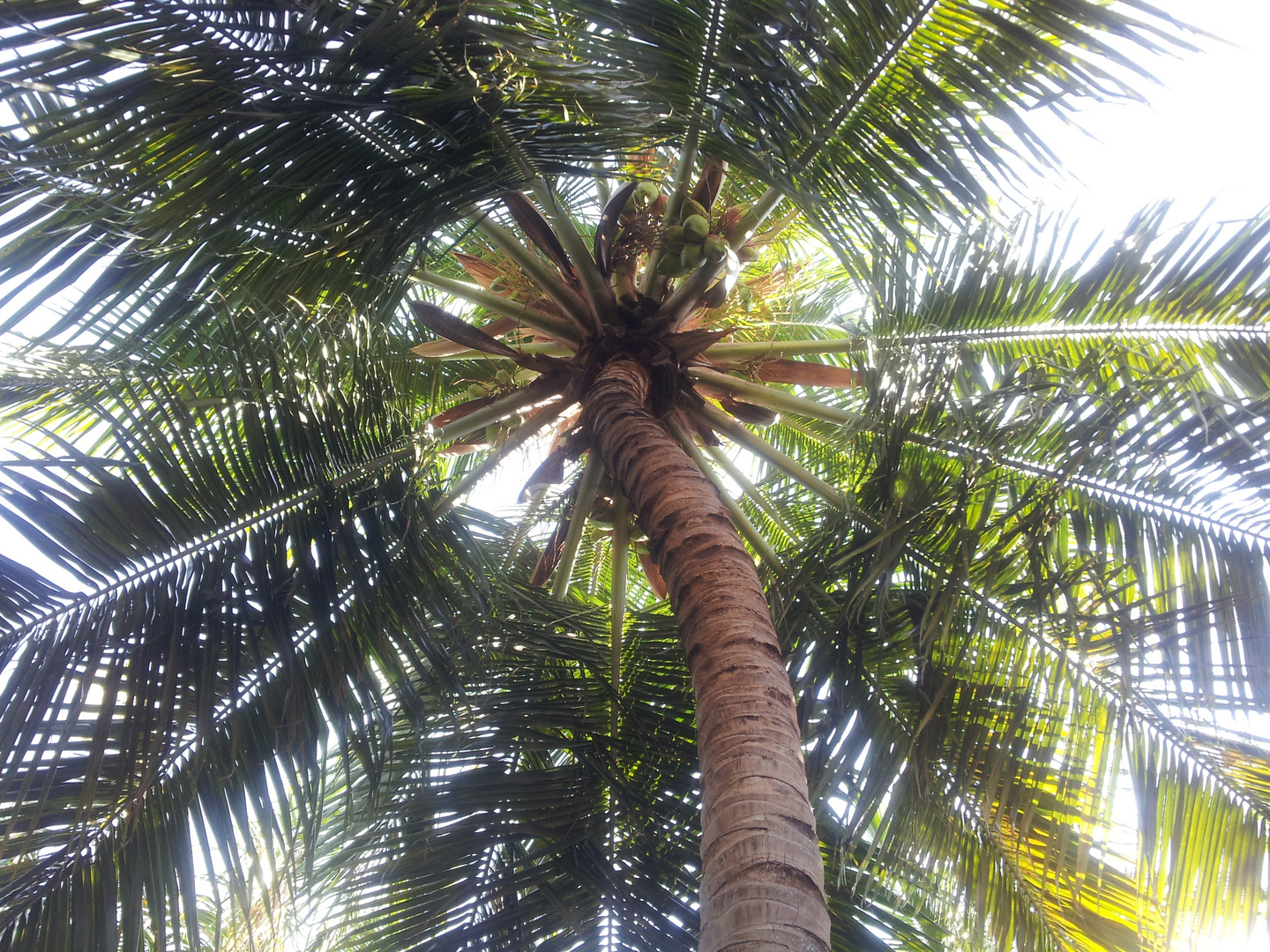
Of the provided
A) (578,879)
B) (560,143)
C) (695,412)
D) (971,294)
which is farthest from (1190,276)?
(578,879)

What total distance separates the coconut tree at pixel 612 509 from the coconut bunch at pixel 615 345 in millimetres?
30

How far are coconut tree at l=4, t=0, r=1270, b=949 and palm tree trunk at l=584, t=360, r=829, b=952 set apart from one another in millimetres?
22

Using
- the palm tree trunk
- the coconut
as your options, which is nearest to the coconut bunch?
the coconut

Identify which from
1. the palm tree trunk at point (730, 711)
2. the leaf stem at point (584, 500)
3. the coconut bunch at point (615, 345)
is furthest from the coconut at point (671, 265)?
Result: the leaf stem at point (584, 500)

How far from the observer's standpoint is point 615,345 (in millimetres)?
3748

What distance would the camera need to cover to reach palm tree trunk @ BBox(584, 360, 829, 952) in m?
1.65

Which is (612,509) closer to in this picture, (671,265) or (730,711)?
(671,265)

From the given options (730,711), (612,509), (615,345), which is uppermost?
(615,345)

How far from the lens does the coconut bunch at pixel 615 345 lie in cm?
356

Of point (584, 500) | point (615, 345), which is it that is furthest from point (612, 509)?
point (615, 345)

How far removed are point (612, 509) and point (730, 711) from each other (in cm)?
184

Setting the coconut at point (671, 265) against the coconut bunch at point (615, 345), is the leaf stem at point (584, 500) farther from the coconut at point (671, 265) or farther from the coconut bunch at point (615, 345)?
the coconut at point (671, 265)

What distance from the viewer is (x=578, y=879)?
10.6 ft

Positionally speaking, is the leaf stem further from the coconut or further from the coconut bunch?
the coconut
